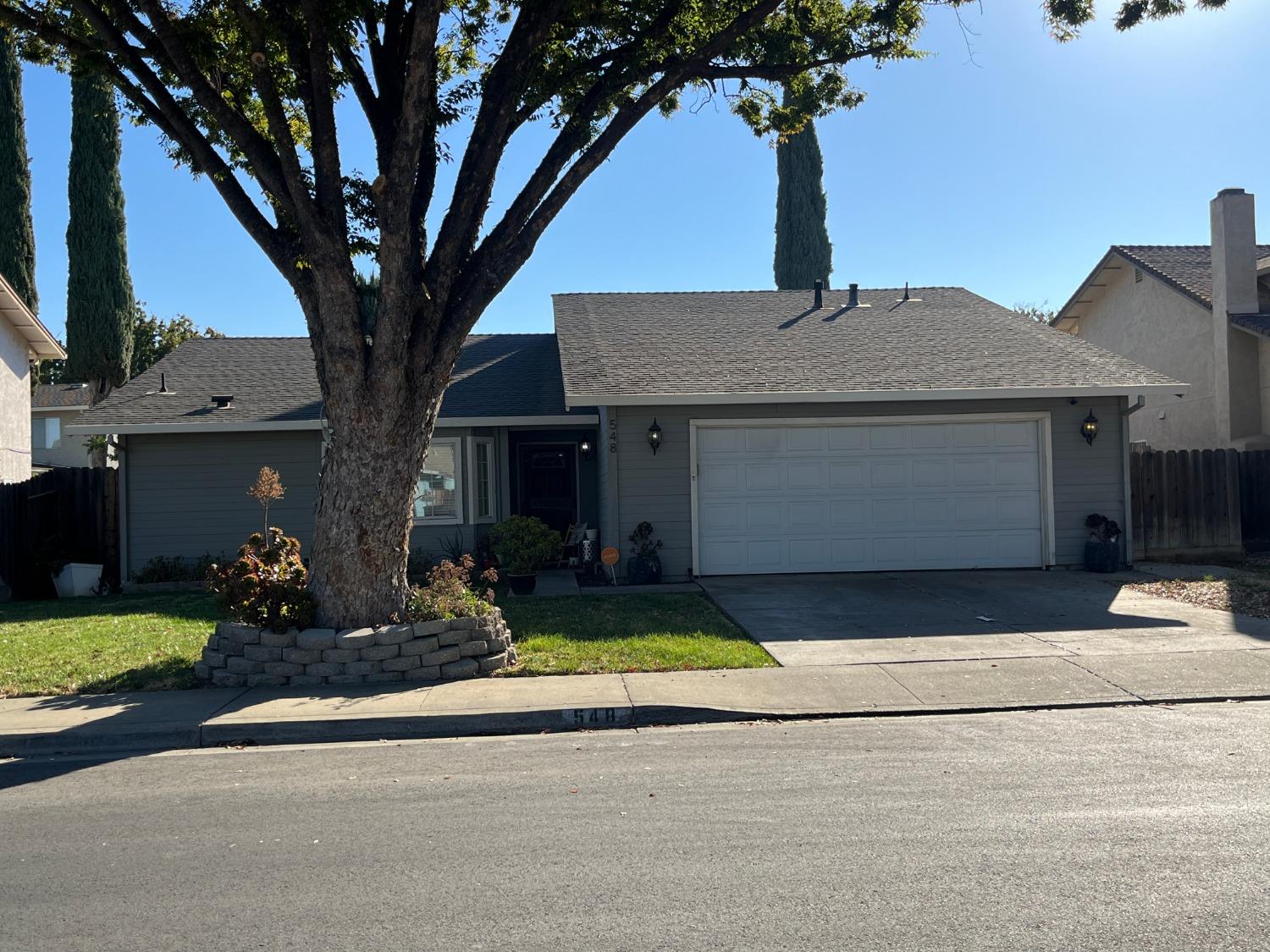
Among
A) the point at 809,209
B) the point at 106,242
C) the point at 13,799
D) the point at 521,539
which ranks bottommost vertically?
the point at 13,799

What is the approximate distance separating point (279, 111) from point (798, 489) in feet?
28.0

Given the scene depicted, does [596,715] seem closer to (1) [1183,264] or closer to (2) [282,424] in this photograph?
(2) [282,424]

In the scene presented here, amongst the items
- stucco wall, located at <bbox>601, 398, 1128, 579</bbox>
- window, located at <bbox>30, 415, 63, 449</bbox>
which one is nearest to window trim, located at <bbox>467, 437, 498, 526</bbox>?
stucco wall, located at <bbox>601, 398, 1128, 579</bbox>

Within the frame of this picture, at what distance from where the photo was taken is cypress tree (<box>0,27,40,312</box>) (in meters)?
28.0

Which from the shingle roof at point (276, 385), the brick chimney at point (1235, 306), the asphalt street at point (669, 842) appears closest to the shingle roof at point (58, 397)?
the shingle roof at point (276, 385)

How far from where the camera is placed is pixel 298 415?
15.1m

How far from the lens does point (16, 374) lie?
64.8 feet

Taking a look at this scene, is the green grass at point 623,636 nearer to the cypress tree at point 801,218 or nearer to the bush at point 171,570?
the bush at point 171,570

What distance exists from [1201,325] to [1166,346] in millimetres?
1306

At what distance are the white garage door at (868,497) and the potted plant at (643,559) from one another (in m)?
0.70

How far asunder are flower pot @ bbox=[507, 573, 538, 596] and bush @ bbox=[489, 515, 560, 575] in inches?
2.2

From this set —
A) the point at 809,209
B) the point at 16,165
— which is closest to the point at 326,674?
the point at 16,165

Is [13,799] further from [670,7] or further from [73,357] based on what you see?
[73,357]

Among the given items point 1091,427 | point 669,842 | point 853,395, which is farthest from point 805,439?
point 669,842
